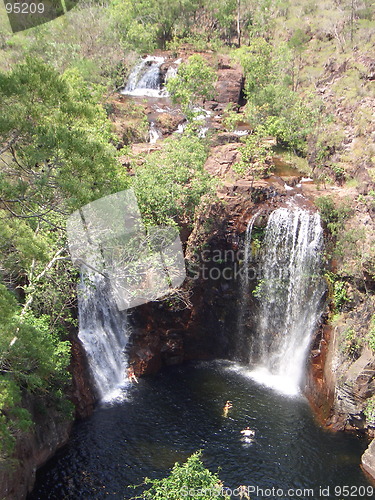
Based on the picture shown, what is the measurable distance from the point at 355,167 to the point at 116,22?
90.2 ft

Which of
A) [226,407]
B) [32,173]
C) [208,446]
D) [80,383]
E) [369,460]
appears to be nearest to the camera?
[32,173]

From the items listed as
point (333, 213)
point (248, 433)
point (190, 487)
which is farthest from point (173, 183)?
point (190, 487)

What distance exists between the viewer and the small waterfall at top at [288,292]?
917 inches

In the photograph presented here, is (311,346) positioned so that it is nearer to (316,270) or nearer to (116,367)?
(316,270)

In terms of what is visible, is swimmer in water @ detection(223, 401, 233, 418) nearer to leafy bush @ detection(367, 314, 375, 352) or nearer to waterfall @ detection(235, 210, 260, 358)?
waterfall @ detection(235, 210, 260, 358)

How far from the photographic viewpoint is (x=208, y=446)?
1830 cm

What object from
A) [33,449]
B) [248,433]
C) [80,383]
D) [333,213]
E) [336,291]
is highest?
[333,213]

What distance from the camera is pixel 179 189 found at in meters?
22.5

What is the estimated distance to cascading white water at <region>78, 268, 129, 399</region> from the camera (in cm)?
2161

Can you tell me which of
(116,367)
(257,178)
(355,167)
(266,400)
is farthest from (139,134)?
(266,400)

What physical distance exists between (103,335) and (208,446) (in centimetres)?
783

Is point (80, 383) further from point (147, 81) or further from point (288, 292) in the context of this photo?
point (147, 81)

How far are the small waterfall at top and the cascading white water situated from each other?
24.3 ft

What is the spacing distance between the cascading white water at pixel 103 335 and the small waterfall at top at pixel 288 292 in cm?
741
